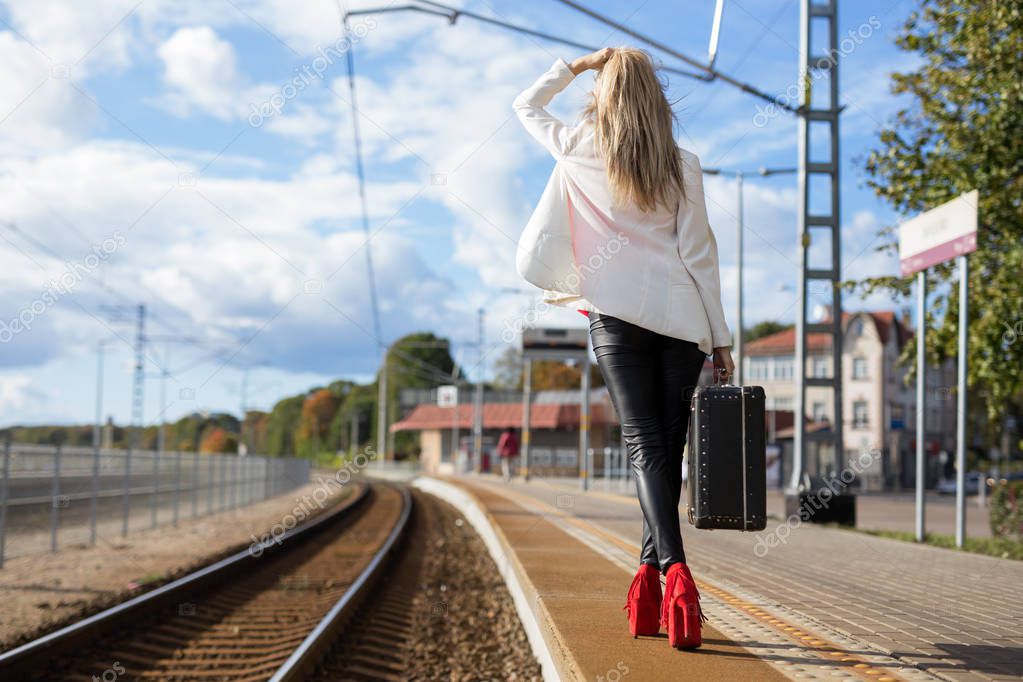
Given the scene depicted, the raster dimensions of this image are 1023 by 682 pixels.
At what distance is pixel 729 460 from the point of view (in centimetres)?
360

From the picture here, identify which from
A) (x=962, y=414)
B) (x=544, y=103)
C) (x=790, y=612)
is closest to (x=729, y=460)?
(x=544, y=103)

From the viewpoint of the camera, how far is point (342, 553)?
15.6 m

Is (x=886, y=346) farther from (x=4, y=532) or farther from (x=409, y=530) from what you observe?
(x=4, y=532)

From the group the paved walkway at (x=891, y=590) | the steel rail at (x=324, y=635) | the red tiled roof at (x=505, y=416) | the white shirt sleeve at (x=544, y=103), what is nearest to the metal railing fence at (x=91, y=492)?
the steel rail at (x=324, y=635)

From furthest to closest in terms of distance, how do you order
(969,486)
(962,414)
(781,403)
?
(781,403) → (969,486) → (962,414)

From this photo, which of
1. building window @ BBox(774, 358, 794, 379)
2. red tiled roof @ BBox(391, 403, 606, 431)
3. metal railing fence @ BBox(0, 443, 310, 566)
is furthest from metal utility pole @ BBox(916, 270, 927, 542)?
A: building window @ BBox(774, 358, 794, 379)

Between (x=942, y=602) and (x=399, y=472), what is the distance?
7469 cm

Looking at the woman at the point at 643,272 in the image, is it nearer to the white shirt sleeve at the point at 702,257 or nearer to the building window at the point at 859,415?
the white shirt sleeve at the point at 702,257

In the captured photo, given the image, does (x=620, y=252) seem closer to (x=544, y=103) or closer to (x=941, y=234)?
(x=544, y=103)

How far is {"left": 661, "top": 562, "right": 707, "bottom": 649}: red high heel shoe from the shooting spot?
3609 mm

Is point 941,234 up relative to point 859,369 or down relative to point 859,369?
down

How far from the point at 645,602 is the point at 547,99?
2.01 meters

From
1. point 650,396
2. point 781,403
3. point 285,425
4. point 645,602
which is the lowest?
point 285,425

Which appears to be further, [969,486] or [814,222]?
[969,486]
